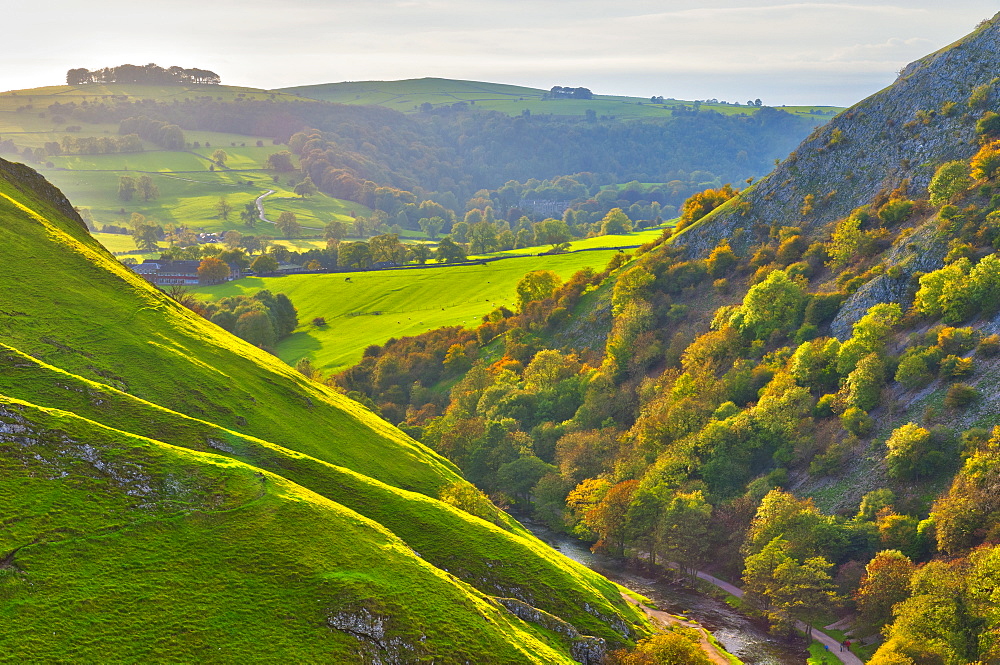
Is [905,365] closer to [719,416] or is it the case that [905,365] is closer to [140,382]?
[719,416]

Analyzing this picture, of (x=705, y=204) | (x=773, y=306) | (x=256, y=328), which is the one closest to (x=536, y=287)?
(x=705, y=204)

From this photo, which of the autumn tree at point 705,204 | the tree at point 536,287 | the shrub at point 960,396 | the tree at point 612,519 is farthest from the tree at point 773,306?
the tree at point 536,287

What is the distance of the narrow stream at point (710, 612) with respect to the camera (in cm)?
7462

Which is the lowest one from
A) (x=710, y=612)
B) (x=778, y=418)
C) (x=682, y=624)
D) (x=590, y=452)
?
(x=710, y=612)

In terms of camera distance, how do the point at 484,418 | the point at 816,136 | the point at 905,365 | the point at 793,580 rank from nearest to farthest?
the point at 793,580 < the point at 905,365 < the point at 484,418 < the point at 816,136

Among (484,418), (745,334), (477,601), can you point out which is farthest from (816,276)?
(477,601)

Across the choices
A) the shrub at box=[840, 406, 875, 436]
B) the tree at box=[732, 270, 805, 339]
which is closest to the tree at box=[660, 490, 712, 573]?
the shrub at box=[840, 406, 875, 436]

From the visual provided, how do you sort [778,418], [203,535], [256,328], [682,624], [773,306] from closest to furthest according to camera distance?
[203,535] → [682,624] → [778,418] → [773,306] → [256,328]

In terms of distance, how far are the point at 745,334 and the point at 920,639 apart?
67.6 m

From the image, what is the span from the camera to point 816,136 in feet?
522

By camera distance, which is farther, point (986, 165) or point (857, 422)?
point (986, 165)

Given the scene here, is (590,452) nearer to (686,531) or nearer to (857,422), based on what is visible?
(686,531)

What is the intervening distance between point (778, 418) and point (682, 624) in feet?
121

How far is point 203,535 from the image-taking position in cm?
4531
